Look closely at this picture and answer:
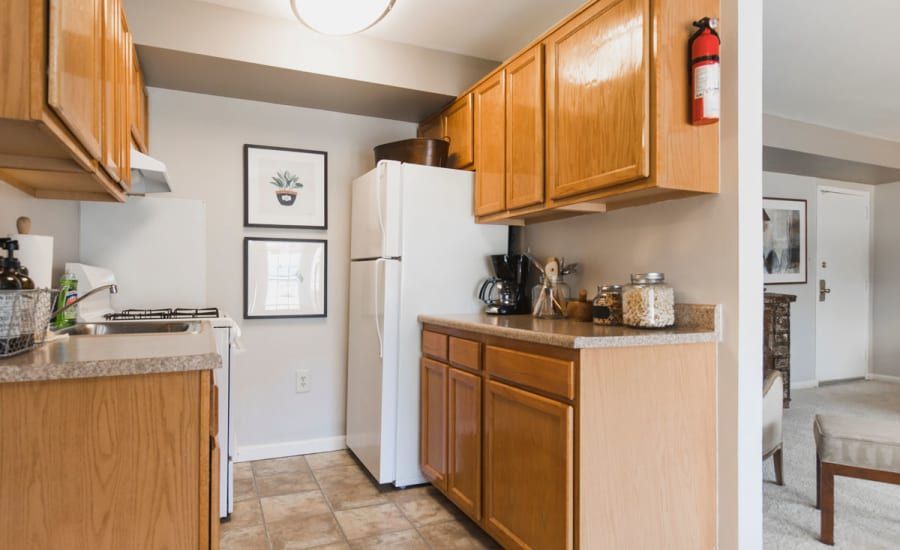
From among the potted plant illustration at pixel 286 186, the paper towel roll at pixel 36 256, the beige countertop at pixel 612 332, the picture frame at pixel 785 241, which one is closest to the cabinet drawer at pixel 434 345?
the beige countertop at pixel 612 332

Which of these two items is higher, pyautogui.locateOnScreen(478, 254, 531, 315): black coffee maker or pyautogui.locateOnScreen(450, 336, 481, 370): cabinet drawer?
Result: pyautogui.locateOnScreen(478, 254, 531, 315): black coffee maker

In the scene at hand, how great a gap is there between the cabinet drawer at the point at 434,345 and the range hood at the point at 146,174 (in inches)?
55.8

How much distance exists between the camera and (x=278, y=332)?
133 inches

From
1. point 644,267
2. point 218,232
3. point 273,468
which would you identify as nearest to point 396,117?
point 218,232

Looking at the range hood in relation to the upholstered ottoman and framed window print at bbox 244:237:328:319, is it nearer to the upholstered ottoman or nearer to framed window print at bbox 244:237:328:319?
framed window print at bbox 244:237:328:319

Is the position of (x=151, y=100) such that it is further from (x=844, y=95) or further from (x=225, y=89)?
(x=844, y=95)

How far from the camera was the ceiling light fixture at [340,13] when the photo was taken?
2.29m

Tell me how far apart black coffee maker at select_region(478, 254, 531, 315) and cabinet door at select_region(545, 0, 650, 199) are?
651mm

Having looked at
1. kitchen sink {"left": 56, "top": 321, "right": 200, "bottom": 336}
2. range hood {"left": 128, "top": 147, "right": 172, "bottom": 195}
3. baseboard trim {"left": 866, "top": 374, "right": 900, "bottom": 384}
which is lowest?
baseboard trim {"left": 866, "top": 374, "right": 900, "bottom": 384}

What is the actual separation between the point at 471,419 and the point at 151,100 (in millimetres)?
2528

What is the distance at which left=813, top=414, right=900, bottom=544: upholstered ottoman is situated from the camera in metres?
2.21

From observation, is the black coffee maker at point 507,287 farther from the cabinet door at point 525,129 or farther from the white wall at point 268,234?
the white wall at point 268,234

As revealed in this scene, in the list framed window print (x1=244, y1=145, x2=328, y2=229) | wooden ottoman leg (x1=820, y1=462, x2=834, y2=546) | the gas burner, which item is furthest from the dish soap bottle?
wooden ottoman leg (x1=820, y1=462, x2=834, y2=546)

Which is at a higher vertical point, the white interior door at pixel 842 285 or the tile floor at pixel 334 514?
the white interior door at pixel 842 285
